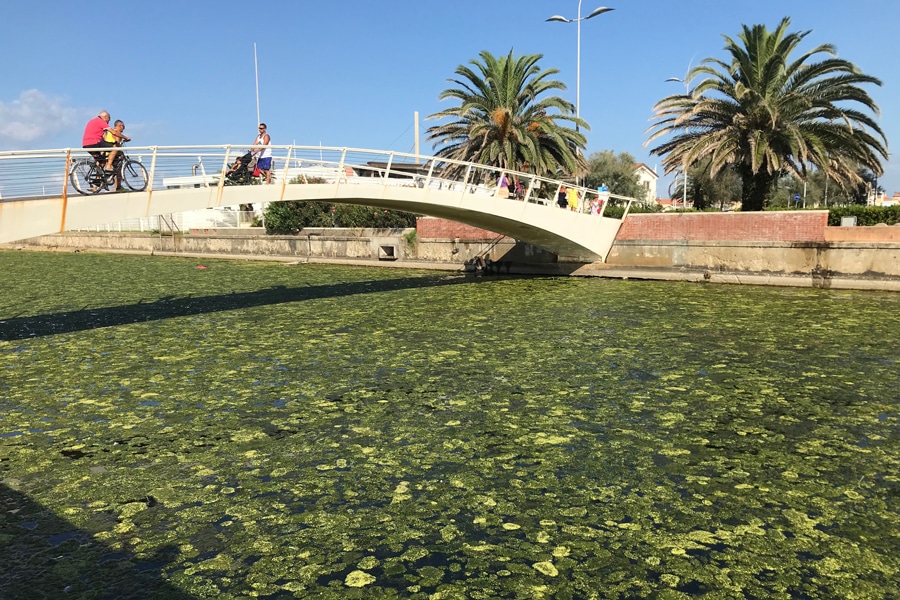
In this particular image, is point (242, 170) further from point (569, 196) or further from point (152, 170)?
point (569, 196)

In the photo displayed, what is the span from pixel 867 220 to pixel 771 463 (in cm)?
1527

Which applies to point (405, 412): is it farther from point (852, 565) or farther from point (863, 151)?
point (863, 151)

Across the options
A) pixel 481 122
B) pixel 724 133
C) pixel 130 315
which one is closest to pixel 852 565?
pixel 130 315

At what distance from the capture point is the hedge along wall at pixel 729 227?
54.1 ft

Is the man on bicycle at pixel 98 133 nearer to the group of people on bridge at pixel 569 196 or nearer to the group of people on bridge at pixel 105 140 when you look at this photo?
the group of people on bridge at pixel 105 140

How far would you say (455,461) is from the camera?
545 centimetres

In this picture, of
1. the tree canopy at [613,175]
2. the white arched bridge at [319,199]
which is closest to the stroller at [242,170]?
the white arched bridge at [319,199]

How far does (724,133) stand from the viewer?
20.1 meters

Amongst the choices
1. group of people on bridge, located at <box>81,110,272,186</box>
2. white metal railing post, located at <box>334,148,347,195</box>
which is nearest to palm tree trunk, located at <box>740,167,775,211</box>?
white metal railing post, located at <box>334,148,347,195</box>

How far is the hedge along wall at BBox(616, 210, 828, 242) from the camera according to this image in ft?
54.1

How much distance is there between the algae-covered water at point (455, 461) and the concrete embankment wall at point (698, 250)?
5027 mm

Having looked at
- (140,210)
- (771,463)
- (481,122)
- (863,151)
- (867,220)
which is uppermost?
(481,122)

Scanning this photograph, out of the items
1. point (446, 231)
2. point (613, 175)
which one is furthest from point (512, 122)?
point (613, 175)

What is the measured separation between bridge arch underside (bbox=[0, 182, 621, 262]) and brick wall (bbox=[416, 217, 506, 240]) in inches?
74.1
